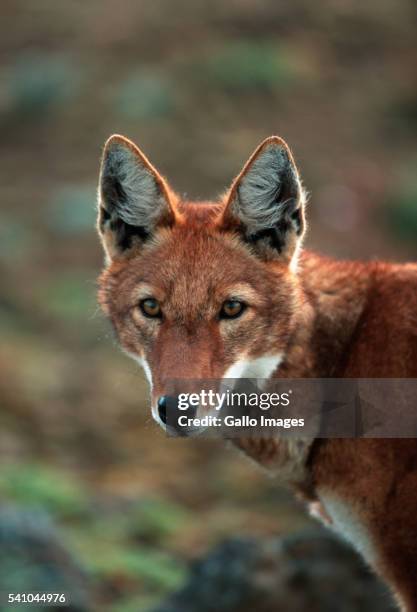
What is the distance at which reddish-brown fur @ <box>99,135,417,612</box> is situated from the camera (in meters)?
5.66

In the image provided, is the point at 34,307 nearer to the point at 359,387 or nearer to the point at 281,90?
the point at 281,90

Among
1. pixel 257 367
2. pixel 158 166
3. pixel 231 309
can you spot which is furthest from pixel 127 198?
pixel 158 166

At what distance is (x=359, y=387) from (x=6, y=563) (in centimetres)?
318

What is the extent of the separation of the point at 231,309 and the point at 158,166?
41.2 feet

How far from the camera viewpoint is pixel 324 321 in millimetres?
6168

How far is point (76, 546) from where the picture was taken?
9.45 metres

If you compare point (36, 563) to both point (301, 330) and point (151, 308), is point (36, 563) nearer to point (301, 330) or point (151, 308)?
point (151, 308)

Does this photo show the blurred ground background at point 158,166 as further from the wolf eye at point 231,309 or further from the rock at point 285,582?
the wolf eye at point 231,309

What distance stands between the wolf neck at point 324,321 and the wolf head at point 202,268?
103 millimetres

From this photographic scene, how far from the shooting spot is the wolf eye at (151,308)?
5.85m

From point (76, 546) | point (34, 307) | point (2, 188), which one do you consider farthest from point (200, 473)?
point (2, 188)

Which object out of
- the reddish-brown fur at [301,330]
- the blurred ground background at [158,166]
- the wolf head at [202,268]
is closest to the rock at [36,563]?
the blurred ground background at [158,166]

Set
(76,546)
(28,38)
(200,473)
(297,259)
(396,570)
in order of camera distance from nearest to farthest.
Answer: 1. (396,570)
2. (297,259)
3. (76,546)
4. (200,473)
5. (28,38)

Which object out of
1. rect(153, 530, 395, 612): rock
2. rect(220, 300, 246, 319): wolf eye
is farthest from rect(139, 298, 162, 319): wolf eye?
rect(153, 530, 395, 612): rock
